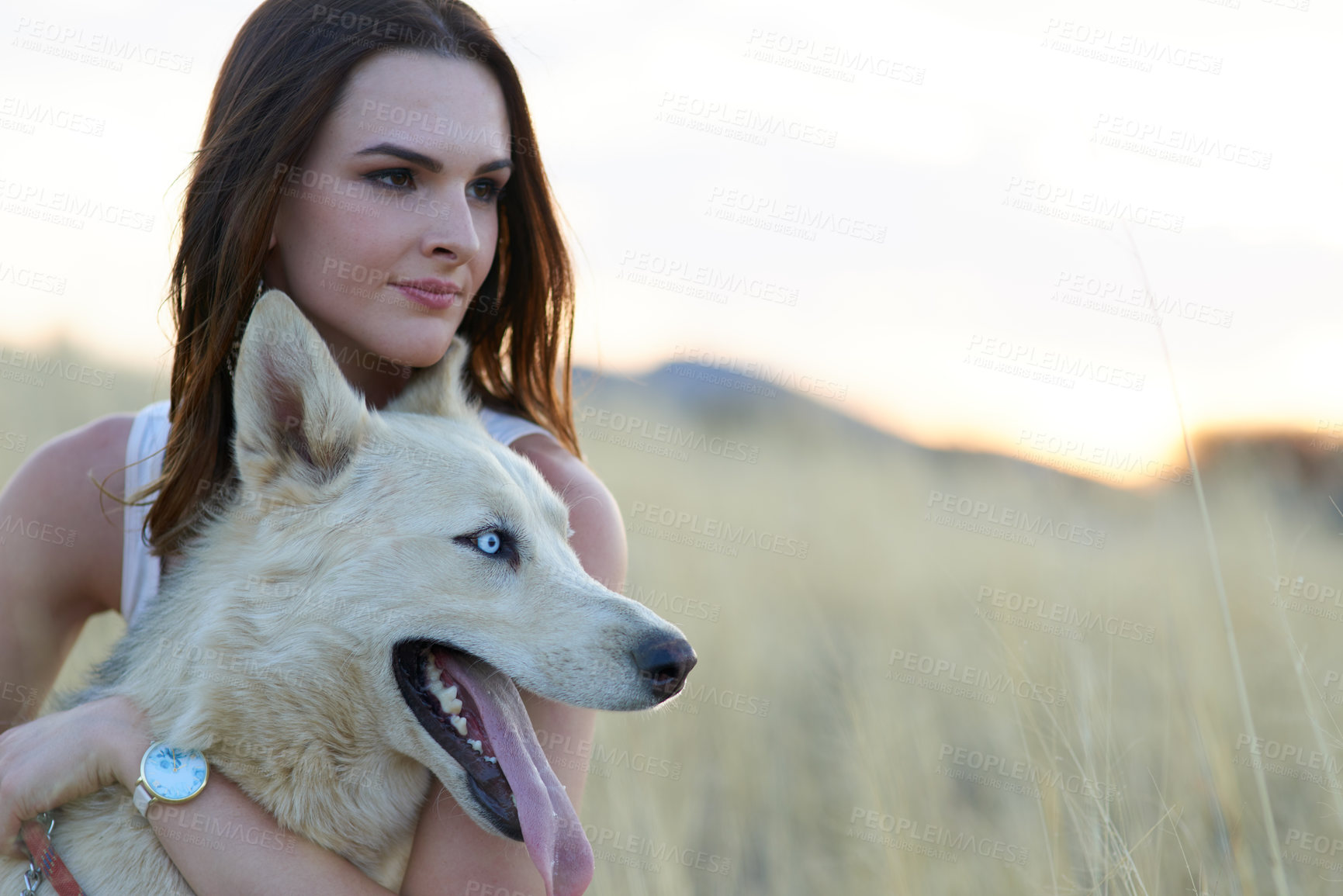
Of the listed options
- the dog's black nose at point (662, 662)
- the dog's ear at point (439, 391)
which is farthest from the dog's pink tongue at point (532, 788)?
the dog's ear at point (439, 391)

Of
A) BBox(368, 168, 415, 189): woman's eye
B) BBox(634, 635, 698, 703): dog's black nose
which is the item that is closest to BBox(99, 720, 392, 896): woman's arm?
BBox(634, 635, 698, 703): dog's black nose

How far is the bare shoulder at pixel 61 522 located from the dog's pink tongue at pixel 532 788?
1.37m

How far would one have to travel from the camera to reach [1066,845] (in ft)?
10.6

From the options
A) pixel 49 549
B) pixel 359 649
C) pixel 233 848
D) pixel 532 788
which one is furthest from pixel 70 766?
pixel 532 788

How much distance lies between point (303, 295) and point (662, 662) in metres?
1.56

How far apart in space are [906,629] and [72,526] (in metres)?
4.59

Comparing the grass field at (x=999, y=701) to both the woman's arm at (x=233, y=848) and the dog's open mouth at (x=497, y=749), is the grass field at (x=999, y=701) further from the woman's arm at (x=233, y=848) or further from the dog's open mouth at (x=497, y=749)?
the woman's arm at (x=233, y=848)

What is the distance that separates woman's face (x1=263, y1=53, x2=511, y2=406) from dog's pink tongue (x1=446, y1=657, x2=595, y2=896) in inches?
41.9

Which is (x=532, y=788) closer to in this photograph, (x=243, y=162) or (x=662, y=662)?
(x=662, y=662)

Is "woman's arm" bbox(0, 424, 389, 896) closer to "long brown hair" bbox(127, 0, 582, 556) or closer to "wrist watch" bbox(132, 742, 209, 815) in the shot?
"wrist watch" bbox(132, 742, 209, 815)

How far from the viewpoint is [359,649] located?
7.08 ft

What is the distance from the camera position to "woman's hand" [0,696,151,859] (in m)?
2.14

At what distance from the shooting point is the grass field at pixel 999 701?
3014 mm

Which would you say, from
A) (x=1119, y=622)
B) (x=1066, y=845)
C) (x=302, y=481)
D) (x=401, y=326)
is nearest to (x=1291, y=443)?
(x=1119, y=622)
